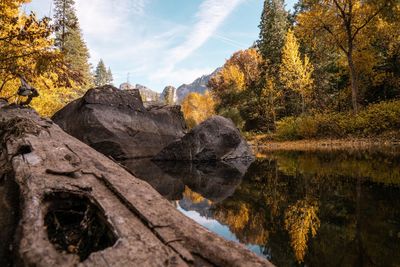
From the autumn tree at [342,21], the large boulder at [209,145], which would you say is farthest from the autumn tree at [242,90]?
the large boulder at [209,145]

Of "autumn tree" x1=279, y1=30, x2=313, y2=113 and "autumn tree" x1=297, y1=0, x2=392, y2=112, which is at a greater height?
"autumn tree" x1=297, y1=0, x2=392, y2=112

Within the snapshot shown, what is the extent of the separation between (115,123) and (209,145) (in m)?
4.92

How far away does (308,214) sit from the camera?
375 centimetres

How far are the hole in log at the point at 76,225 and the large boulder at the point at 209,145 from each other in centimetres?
1075

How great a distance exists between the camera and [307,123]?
70.7 ft

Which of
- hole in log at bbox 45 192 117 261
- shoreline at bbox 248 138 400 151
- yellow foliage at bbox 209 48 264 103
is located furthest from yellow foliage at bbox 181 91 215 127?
hole in log at bbox 45 192 117 261

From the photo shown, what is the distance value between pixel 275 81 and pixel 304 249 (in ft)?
99.4

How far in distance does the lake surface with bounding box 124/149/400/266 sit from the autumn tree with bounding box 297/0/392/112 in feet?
54.1

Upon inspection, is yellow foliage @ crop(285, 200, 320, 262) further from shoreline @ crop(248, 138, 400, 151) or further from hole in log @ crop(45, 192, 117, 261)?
shoreline @ crop(248, 138, 400, 151)

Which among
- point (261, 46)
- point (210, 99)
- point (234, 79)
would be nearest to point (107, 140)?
point (261, 46)

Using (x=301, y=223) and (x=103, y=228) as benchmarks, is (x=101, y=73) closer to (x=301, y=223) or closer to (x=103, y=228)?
(x=301, y=223)

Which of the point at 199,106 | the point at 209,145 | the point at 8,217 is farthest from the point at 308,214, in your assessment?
the point at 199,106

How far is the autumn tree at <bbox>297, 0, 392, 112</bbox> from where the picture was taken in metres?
20.5

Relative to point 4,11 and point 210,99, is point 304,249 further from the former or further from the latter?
point 210,99
